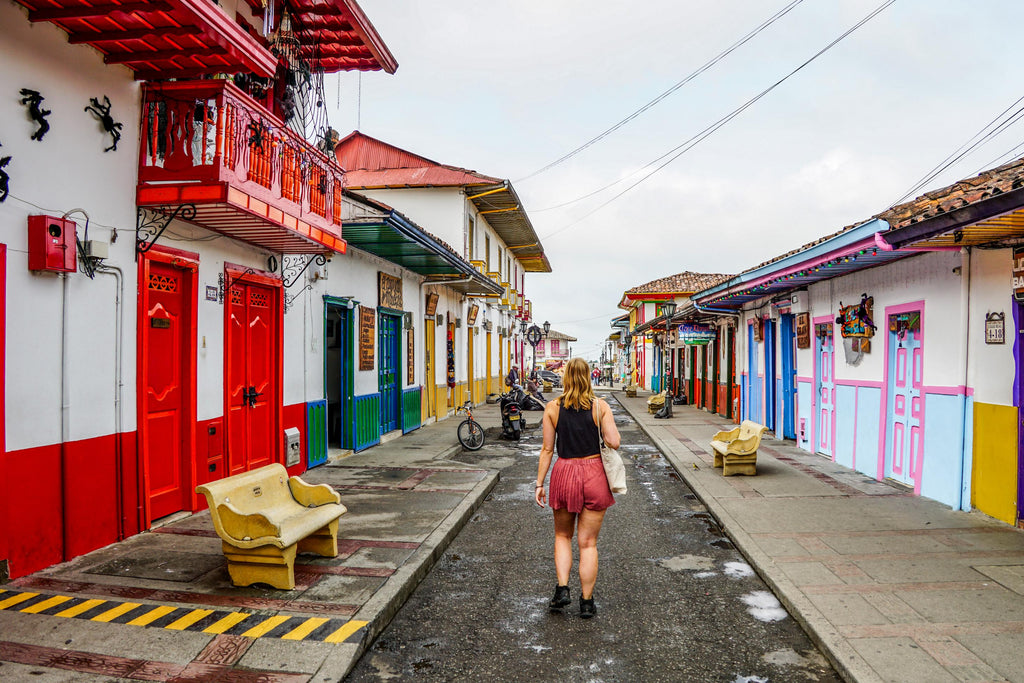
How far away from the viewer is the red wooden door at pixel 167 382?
20.0 feet

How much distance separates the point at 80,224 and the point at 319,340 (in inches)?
183

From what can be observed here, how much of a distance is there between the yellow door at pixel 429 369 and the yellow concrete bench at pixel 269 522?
33.5 feet

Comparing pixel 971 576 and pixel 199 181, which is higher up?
pixel 199 181

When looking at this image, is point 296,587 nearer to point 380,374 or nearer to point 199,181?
point 199,181

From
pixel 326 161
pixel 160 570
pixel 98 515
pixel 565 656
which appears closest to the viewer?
pixel 565 656

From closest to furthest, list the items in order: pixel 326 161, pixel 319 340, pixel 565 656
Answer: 1. pixel 565 656
2. pixel 326 161
3. pixel 319 340

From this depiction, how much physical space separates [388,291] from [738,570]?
880 cm

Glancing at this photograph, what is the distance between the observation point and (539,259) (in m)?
34.5

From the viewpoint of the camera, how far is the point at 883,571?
5.23 meters

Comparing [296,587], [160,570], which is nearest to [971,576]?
[296,587]

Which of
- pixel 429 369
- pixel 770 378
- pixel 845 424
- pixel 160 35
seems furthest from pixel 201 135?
pixel 770 378

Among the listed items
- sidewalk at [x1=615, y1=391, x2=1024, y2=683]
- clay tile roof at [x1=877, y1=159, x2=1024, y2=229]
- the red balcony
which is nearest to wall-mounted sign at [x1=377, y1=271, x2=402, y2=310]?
the red balcony

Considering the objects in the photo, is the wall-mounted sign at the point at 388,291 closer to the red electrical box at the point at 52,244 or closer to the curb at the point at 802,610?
the curb at the point at 802,610

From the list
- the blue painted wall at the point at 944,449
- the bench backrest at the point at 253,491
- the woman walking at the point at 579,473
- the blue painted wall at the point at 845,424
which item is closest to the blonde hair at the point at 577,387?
the woman walking at the point at 579,473
